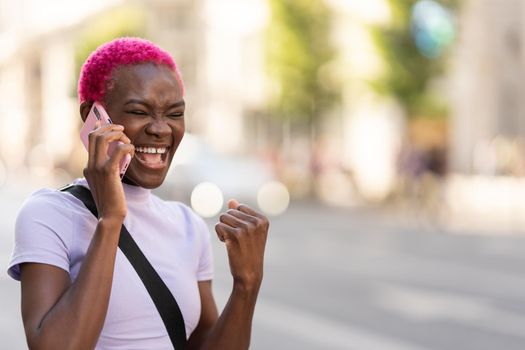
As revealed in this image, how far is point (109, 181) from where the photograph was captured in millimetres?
1932

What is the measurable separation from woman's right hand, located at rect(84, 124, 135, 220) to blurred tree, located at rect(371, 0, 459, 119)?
954 inches

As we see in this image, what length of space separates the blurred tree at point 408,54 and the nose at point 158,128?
945 inches

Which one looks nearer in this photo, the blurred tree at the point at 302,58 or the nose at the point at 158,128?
the nose at the point at 158,128

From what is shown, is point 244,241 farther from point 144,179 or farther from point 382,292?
point 382,292

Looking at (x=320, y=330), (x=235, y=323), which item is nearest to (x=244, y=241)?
(x=235, y=323)

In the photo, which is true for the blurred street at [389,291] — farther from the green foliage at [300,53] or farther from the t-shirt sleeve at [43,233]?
the green foliage at [300,53]

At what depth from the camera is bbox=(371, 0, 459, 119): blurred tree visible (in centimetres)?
2588

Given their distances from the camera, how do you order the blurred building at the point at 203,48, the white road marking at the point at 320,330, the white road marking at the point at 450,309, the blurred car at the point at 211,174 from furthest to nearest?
the blurred building at the point at 203,48 < the blurred car at the point at 211,174 < the white road marking at the point at 450,309 < the white road marking at the point at 320,330

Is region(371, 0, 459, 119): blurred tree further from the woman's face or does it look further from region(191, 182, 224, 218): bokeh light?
the woman's face

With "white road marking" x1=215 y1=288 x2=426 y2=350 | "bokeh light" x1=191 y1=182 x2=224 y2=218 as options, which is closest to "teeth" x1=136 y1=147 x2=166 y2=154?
"white road marking" x1=215 y1=288 x2=426 y2=350

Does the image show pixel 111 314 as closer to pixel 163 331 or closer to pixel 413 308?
pixel 163 331

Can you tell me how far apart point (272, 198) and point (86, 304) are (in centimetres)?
2246

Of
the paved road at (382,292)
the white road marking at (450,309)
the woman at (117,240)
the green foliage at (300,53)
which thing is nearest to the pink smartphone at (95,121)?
the woman at (117,240)

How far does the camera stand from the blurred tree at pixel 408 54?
2588 centimetres
